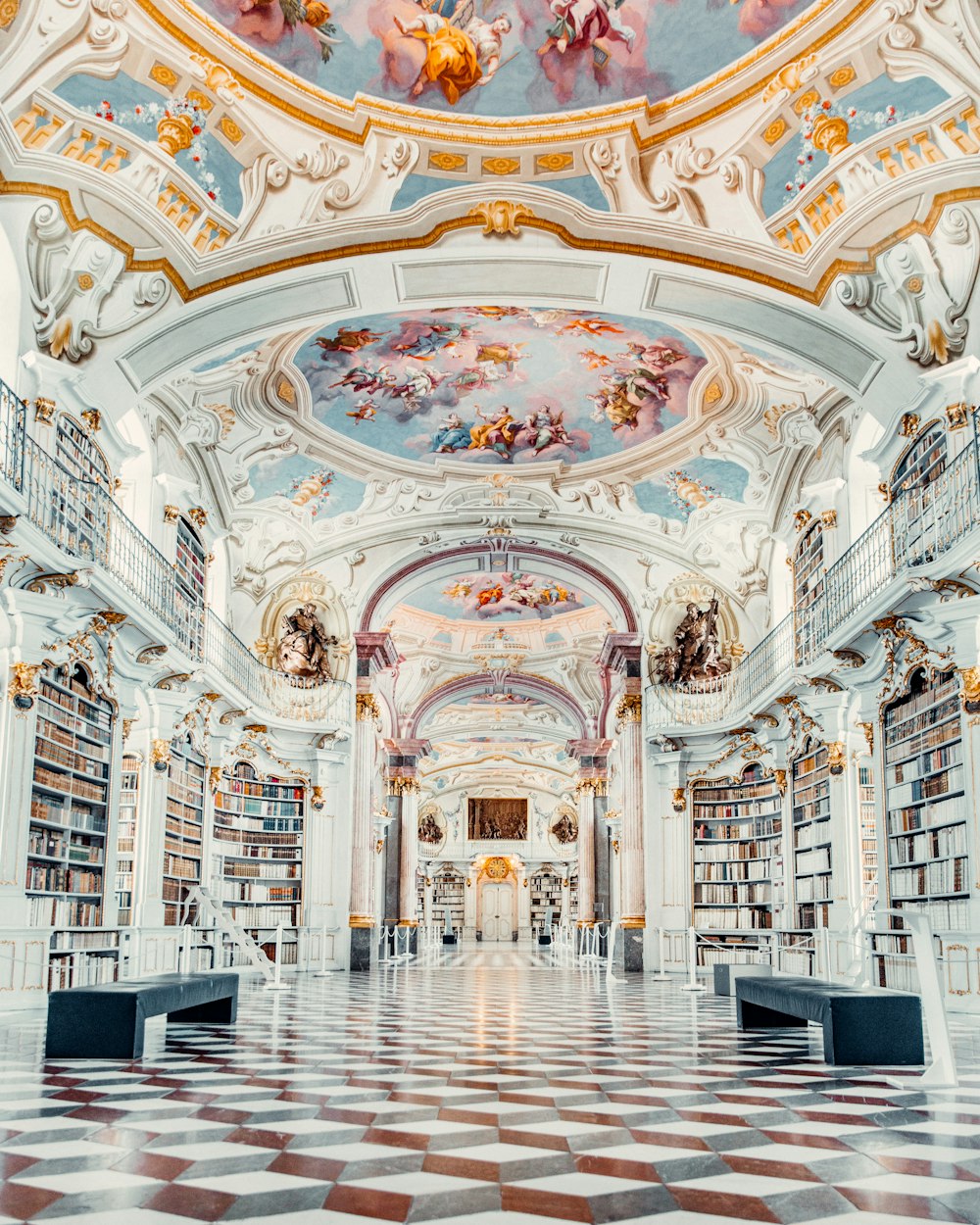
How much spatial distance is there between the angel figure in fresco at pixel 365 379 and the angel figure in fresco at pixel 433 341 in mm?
568

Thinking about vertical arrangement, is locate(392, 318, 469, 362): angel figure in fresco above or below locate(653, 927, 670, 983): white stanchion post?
above

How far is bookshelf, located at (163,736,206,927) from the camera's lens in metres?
15.1

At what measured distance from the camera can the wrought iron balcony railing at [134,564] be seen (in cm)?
1012

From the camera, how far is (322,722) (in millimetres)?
19516

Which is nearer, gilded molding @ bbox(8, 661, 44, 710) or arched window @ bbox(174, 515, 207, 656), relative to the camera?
gilded molding @ bbox(8, 661, 44, 710)

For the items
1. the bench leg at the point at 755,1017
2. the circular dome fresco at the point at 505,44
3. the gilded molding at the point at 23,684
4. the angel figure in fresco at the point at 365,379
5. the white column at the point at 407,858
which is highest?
the circular dome fresco at the point at 505,44

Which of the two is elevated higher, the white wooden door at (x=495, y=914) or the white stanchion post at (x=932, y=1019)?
the white stanchion post at (x=932, y=1019)

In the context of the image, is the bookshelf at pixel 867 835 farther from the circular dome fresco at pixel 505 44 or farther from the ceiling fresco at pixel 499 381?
the circular dome fresco at pixel 505 44

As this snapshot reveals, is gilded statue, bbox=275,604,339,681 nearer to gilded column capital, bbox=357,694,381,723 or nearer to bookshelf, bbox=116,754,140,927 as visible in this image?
gilded column capital, bbox=357,694,381,723

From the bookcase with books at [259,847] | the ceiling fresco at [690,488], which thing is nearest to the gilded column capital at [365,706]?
the bookcase with books at [259,847]

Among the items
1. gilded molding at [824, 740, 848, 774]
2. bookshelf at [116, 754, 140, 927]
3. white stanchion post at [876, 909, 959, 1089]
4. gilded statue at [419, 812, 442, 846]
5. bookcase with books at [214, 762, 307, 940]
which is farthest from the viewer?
gilded statue at [419, 812, 442, 846]

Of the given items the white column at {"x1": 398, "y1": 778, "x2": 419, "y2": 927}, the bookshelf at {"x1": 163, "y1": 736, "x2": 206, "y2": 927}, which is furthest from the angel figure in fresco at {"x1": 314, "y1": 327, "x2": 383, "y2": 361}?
the white column at {"x1": 398, "y1": 778, "x2": 419, "y2": 927}

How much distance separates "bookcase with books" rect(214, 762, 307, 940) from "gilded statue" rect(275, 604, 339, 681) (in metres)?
2.00

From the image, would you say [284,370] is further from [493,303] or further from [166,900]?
[166,900]
